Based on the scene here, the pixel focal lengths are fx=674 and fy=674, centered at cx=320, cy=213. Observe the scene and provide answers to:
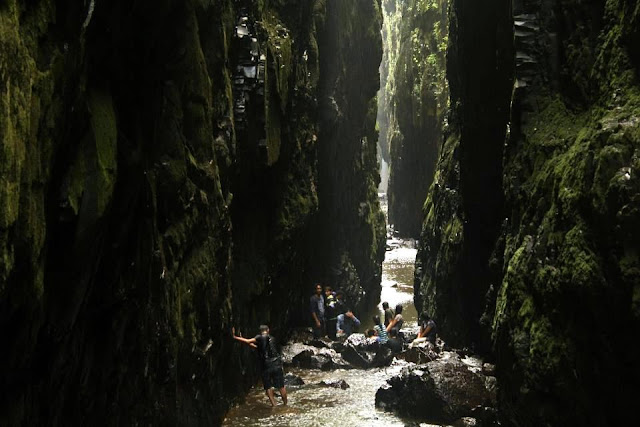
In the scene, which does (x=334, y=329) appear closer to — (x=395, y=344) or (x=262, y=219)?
(x=395, y=344)

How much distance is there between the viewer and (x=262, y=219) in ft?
64.1

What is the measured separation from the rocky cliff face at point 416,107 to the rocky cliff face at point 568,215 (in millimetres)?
26954

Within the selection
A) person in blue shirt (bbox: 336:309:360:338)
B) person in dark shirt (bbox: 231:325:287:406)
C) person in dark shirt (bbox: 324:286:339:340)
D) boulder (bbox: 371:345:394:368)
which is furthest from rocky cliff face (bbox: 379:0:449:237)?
person in dark shirt (bbox: 231:325:287:406)

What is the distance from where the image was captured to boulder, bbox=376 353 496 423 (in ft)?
48.2

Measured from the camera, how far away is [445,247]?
2288cm

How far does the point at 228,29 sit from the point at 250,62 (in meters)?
1.15

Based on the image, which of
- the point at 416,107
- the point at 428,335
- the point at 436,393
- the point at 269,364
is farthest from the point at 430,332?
the point at 416,107

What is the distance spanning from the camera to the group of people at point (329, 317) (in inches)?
933

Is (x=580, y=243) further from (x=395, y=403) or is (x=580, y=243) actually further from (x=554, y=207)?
(x=395, y=403)

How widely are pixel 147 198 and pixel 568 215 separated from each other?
6.53 meters

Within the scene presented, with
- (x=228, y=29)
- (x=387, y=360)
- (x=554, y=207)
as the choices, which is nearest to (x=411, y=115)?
(x=387, y=360)

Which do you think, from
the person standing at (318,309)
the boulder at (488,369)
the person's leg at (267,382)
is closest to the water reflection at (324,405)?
the person's leg at (267,382)

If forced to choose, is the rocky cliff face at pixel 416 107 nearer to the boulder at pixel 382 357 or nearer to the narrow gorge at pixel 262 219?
the narrow gorge at pixel 262 219

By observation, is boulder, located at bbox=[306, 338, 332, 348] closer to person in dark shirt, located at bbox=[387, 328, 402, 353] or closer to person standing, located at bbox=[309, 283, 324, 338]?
person standing, located at bbox=[309, 283, 324, 338]
